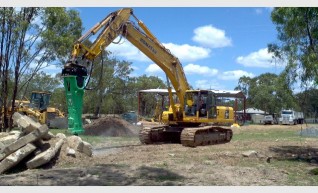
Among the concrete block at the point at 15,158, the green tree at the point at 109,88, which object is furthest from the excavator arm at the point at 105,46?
the green tree at the point at 109,88

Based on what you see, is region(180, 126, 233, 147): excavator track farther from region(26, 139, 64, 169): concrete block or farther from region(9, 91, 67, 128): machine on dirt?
region(9, 91, 67, 128): machine on dirt

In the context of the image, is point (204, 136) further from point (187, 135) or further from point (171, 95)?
point (171, 95)

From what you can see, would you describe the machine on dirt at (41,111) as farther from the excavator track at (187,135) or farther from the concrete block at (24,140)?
the concrete block at (24,140)

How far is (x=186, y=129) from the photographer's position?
736 inches

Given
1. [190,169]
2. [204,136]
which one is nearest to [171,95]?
[204,136]

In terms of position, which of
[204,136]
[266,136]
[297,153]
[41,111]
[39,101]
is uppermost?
[39,101]

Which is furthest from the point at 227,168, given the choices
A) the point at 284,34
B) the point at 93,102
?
the point at 93,102

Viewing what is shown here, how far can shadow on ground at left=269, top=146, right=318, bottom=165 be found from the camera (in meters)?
14.8

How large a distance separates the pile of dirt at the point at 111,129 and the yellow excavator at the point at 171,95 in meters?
7.88

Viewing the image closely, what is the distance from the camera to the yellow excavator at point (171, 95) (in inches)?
652

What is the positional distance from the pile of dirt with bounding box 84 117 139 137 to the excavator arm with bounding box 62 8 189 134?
8791 mm

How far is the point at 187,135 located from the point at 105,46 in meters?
5.06

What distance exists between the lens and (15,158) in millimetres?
11969

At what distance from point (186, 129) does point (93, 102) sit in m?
36.3
